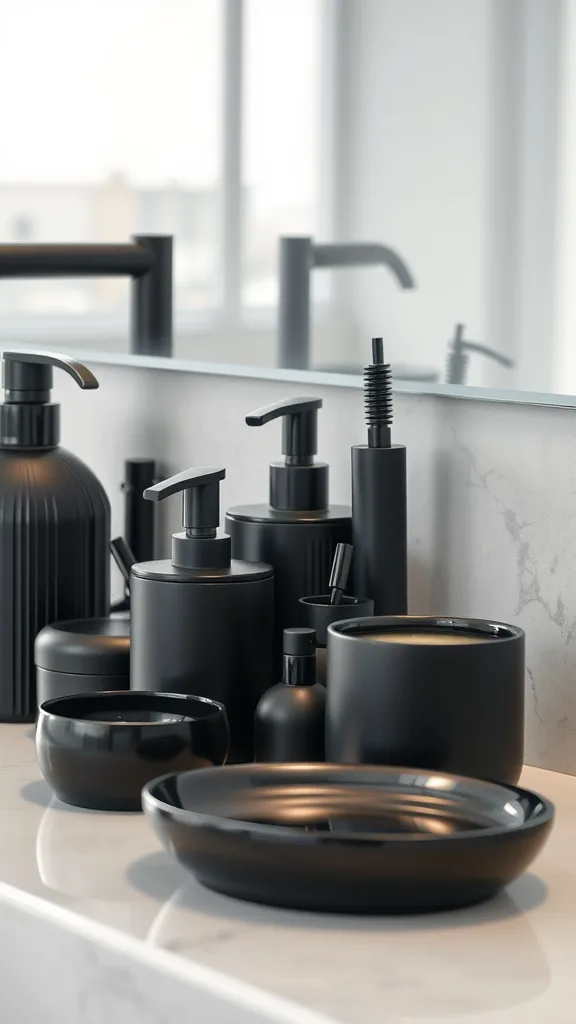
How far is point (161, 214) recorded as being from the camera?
111cm

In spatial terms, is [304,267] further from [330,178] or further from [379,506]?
[379,506]

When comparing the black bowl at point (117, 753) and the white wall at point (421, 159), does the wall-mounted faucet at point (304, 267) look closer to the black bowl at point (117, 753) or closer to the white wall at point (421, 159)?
the white wall at point (421, 159)

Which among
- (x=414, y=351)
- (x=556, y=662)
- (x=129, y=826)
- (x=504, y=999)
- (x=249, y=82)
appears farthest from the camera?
(x=249, y=82)

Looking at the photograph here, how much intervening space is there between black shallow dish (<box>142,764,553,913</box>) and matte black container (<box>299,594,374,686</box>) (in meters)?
0.13

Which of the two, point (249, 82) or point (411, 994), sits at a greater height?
point (249, 82)

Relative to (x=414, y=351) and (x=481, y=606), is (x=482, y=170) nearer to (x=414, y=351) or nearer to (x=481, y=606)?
(x=414, y=351)

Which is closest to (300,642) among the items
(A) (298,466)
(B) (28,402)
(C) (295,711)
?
(C) (295,711)

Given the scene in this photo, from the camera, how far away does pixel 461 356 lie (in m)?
0.89

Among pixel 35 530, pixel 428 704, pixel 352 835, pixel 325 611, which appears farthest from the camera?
pixel 35 530

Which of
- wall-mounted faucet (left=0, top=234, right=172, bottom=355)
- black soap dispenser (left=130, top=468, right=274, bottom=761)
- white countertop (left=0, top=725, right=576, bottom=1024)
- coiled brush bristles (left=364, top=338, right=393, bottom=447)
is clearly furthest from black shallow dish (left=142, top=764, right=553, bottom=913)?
wall-mounted faucet (left=0, top=234, right=172, bottom=355)

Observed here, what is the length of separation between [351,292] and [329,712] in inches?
16.2

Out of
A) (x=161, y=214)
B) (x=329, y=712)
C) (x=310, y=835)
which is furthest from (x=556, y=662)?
(x=161, y=214)

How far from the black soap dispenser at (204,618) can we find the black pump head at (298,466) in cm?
6

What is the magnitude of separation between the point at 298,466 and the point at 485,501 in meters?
0.10
